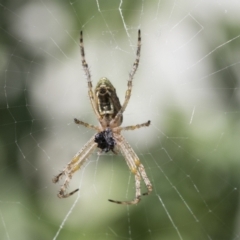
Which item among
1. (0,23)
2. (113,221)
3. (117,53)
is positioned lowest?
(113,221)

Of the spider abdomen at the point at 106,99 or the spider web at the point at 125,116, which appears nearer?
the spider abdomen at the point at 106,99

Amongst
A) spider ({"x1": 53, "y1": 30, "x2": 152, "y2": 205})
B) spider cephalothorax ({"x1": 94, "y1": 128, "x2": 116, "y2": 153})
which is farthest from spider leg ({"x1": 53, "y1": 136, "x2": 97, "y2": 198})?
spider cephalothorax ({"x1": 94, "y1": 128, "x2": 116, "y2": 153})

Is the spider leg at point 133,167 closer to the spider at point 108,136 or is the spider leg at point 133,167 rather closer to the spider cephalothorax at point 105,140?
the spider at point 108,136

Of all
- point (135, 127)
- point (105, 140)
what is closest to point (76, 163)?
point (105, 140)

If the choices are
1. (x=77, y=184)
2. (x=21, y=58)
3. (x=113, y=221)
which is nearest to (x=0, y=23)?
(x=21, y=58)

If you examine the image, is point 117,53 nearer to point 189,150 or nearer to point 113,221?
point 189,150

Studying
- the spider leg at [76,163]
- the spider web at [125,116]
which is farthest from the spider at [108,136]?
the spider web at [125,116]
